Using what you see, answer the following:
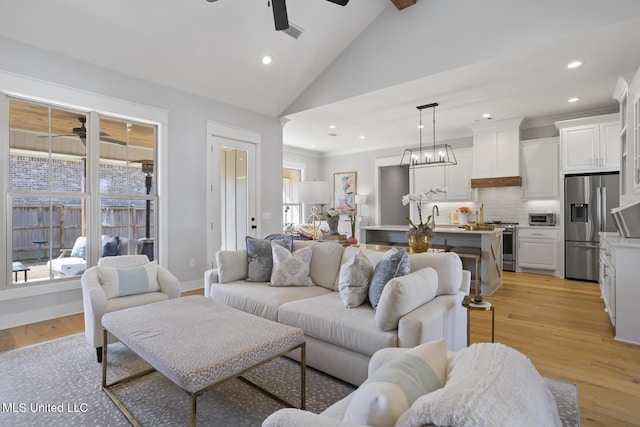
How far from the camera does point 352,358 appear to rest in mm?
2068

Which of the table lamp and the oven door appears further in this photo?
the oven door

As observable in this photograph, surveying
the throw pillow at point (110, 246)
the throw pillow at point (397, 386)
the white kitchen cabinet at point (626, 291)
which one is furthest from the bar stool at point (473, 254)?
the throw pillow at point (110, 246)

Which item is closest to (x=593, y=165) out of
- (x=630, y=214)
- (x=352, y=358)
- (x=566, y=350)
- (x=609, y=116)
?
(x=609, y=116)

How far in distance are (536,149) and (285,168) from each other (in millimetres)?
5570

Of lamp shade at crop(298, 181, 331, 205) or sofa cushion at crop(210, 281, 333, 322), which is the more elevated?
lamp shade at crop(298, 181, 331, 205)

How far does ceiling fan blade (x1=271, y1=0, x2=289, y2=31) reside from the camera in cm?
257

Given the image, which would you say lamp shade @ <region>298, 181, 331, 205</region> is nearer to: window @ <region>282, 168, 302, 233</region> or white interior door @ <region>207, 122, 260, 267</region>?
white interior door @ <region>207, 122, 260, 267</region>

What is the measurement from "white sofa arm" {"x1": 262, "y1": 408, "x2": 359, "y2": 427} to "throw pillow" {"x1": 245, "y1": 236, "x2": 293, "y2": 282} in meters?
2.36

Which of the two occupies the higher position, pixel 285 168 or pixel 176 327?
pixel 285 168

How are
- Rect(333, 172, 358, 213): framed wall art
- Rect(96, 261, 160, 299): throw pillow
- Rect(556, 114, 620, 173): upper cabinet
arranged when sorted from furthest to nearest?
Rect(333, 172, 358, 213): framed wall art, Rect(556, 114, 620, 173): upper cabinet, Rect(96, 261, 160, 299): throw pillow

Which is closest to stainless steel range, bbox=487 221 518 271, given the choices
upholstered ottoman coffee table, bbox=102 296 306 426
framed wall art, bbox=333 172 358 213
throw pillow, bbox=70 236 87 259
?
framed wall art, bbox=333 172 358 213

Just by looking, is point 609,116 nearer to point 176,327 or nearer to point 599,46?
point 599,46

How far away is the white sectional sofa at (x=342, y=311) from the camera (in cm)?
194

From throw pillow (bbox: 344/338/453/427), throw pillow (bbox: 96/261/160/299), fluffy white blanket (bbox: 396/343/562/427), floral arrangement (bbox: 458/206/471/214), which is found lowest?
throw pillow (bbox: 96/261/160/299)
